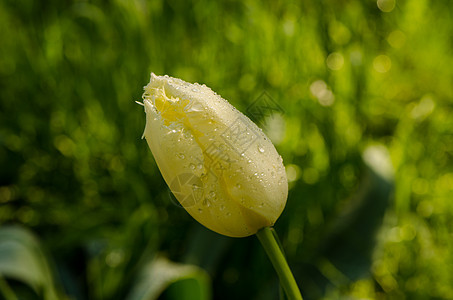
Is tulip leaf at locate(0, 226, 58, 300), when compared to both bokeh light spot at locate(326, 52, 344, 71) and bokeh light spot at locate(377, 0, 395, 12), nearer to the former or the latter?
bokeh light spot at locate(326, 52, 344, 71)

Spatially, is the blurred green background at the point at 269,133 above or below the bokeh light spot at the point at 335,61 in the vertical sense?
below

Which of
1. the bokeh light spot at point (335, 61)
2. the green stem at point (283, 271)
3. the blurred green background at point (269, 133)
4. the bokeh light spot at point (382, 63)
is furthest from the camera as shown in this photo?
the bokeh light spot at point (382, 63)

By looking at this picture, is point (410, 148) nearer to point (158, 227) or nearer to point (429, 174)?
point (429, 174)

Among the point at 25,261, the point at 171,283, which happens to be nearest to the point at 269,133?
the point at 171,283

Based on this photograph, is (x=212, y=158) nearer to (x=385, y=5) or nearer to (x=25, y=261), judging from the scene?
(x=25, y=261)

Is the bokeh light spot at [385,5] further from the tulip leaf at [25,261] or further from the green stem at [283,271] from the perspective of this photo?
the green stem at [283,271]

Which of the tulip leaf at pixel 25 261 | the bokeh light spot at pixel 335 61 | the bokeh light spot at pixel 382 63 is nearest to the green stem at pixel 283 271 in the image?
the tulip leaf at pixel 25 261

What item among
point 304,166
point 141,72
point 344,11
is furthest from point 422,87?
point 141,72

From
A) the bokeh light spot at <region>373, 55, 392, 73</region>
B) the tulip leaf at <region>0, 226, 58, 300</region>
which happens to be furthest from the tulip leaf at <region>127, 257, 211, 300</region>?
the bokeh light spot at <region>373, 55, 392, 73</region>

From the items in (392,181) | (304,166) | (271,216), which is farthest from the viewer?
(304,166)
